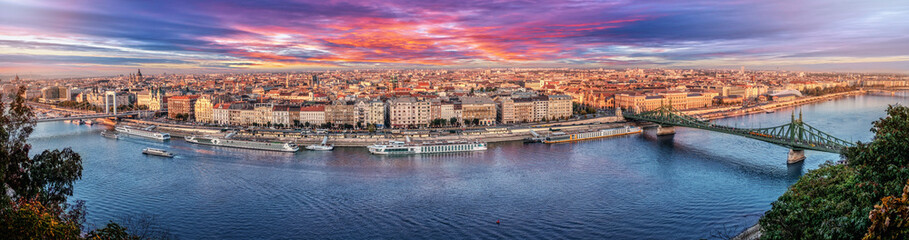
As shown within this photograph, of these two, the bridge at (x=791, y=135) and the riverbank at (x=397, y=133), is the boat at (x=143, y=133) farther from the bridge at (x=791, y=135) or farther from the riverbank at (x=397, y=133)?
the bridge at (x=791, y=135)

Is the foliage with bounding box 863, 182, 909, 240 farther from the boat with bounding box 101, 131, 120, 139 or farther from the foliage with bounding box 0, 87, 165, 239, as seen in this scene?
the boat with bounding box 101, 131, 120, 139

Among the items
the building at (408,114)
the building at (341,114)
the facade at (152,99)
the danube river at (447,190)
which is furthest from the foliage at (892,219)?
the facade at (152,99)

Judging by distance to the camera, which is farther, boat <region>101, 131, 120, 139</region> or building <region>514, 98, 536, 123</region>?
building <region>514, 98, 536, 123</region>

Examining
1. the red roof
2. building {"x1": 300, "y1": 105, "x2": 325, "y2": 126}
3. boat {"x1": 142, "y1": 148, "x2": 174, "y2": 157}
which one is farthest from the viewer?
the red roof

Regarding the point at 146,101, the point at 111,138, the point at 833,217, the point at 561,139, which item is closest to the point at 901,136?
the point at 833,217

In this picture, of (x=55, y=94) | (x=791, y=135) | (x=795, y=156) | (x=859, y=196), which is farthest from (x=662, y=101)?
(x=55, y=94)

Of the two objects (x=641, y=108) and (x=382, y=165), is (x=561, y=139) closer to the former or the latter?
(x=382, y=165)

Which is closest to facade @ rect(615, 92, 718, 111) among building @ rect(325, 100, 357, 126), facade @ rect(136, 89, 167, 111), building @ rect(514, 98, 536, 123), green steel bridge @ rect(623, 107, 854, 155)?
building @ rect(514, 98, 536, 123)
